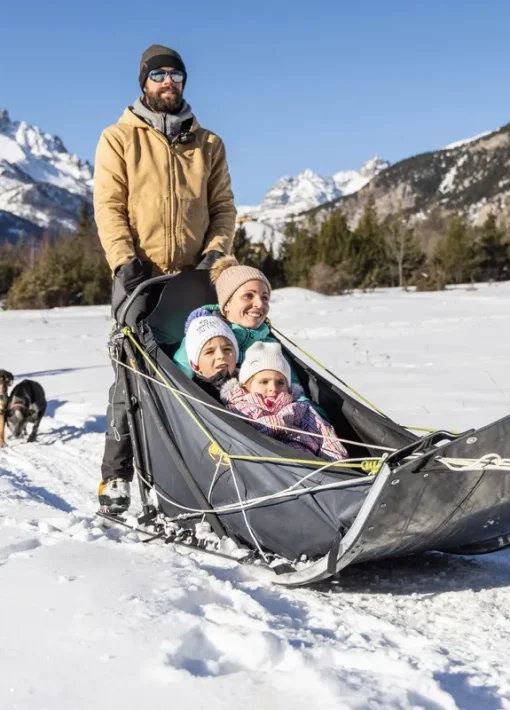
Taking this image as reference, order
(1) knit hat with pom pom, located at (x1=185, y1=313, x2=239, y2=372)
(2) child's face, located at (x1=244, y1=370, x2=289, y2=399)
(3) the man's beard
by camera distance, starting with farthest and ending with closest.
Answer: (3) the man's beard < (1) knit hat with pom pom, located at (x1=185, y1=313, x2=239, y2=372) < (2) child's face, located at (x1=244, y1=370, x2=289, y2=399)

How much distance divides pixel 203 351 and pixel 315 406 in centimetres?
61

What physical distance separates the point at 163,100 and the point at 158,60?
18 cm

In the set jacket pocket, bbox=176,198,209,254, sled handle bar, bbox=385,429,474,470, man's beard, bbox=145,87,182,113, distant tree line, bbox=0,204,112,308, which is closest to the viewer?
sled handle bar, bbox=385,429,474,470

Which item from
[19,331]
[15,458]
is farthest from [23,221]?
[15,458]

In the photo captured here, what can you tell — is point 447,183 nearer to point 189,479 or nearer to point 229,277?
point 229,277

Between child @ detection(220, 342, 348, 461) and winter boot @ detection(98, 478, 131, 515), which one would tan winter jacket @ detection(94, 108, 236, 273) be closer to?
child @ detection(220, 342, 348, 461)

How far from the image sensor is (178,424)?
10.3 ft

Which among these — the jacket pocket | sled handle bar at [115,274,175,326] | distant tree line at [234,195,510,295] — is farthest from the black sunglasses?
distant tree line at [234,195,510,295]

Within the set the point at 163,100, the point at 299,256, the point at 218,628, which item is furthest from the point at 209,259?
the point at 299,256

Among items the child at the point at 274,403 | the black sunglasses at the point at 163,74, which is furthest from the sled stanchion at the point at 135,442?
the black sunglasses at the point at 163,74

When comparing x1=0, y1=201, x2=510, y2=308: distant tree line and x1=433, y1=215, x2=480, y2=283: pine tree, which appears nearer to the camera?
x1=0, y1=201, x2=510, y2=308: distant tree line

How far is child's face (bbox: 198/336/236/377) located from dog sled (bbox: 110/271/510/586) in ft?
0.66

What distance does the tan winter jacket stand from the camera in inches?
141

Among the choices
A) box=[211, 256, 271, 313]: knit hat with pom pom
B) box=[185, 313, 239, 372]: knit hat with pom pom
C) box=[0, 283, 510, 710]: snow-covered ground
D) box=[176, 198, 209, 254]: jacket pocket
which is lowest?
box=[0, 283, 510, 710]: snow-covered ground
